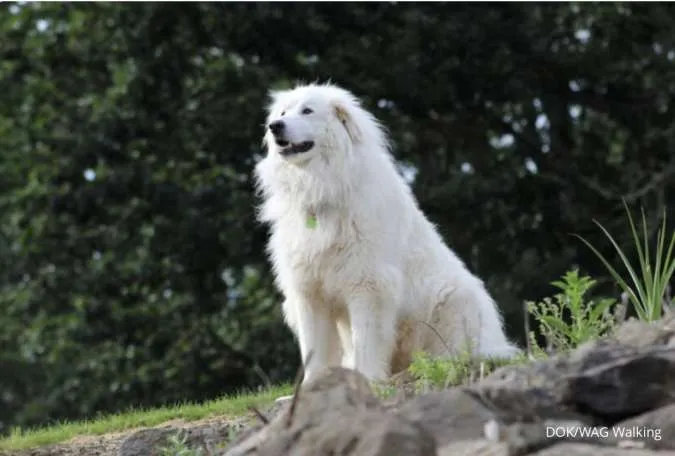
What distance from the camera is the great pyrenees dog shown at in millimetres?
9469

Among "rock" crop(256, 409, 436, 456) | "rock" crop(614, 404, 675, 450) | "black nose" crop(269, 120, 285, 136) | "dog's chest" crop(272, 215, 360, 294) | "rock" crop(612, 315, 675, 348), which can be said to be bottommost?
"rock" crop(614, 404, 675, 450)

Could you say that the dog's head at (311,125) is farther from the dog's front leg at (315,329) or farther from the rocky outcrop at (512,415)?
the rocky outcrop at (512,415)

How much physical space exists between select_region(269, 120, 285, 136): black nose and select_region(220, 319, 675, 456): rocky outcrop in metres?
3.88

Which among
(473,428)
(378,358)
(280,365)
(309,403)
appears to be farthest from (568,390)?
(280,365)

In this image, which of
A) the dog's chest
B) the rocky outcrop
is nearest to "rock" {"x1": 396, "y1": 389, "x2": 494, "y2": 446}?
the rocky outcrop

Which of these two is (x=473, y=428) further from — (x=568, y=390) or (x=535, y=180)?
(x=535, y=180)

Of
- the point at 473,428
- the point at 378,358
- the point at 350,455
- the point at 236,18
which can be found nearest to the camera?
the point at 350,455

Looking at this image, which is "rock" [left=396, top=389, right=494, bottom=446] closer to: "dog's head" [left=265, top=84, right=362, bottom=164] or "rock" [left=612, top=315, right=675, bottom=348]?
"rock" [left=612, top=315, right=675, bottom=348]

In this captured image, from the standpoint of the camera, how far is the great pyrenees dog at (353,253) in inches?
373

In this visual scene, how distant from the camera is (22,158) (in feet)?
73.8

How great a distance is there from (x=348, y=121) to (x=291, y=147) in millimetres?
470

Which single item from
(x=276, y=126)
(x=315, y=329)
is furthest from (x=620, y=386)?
(x=276, y=126)

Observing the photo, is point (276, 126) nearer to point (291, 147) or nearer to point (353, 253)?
point (291, 147)

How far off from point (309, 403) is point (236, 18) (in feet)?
56.7
